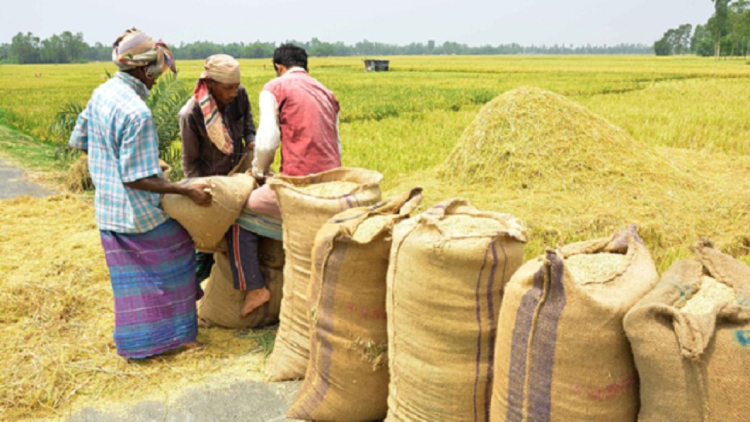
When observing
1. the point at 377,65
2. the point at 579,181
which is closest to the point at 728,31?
the point at 377,65

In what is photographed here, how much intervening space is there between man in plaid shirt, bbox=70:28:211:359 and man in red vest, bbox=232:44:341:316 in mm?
302

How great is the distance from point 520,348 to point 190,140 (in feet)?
7.93

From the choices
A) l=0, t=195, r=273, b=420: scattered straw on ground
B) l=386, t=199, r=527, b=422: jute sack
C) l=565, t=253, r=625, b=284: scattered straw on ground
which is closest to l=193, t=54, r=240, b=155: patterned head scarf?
l=0, t=195, r=273, b=420: scattered straw on ground

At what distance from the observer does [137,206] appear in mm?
3086

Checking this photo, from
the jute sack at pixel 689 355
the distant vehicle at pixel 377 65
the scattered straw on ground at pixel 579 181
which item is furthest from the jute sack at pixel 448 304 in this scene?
the distant vehicle at pixel 377 65

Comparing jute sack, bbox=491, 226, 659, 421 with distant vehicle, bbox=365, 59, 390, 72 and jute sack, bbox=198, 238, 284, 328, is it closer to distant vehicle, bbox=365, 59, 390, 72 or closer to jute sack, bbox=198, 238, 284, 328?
jute sack, bbox=198, 238, 284, 328

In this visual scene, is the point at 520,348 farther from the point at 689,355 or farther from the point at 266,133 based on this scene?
the point at 266,133

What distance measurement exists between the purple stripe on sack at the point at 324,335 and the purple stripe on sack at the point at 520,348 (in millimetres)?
853

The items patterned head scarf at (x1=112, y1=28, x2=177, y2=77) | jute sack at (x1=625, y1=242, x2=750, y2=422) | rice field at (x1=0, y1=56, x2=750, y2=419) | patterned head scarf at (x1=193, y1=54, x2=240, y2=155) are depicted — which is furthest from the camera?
patterned head scarf at (x1=193, y1=54, x2=240, y2=155)

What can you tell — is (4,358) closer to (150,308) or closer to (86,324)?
(86,324)

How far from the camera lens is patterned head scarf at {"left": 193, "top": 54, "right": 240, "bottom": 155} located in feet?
11.0

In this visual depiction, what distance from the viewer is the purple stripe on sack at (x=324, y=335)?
8.54 ft

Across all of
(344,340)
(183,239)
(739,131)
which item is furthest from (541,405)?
(739,131)

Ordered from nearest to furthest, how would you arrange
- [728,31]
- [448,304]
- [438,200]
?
[448,304], [438,200], [728,31]
